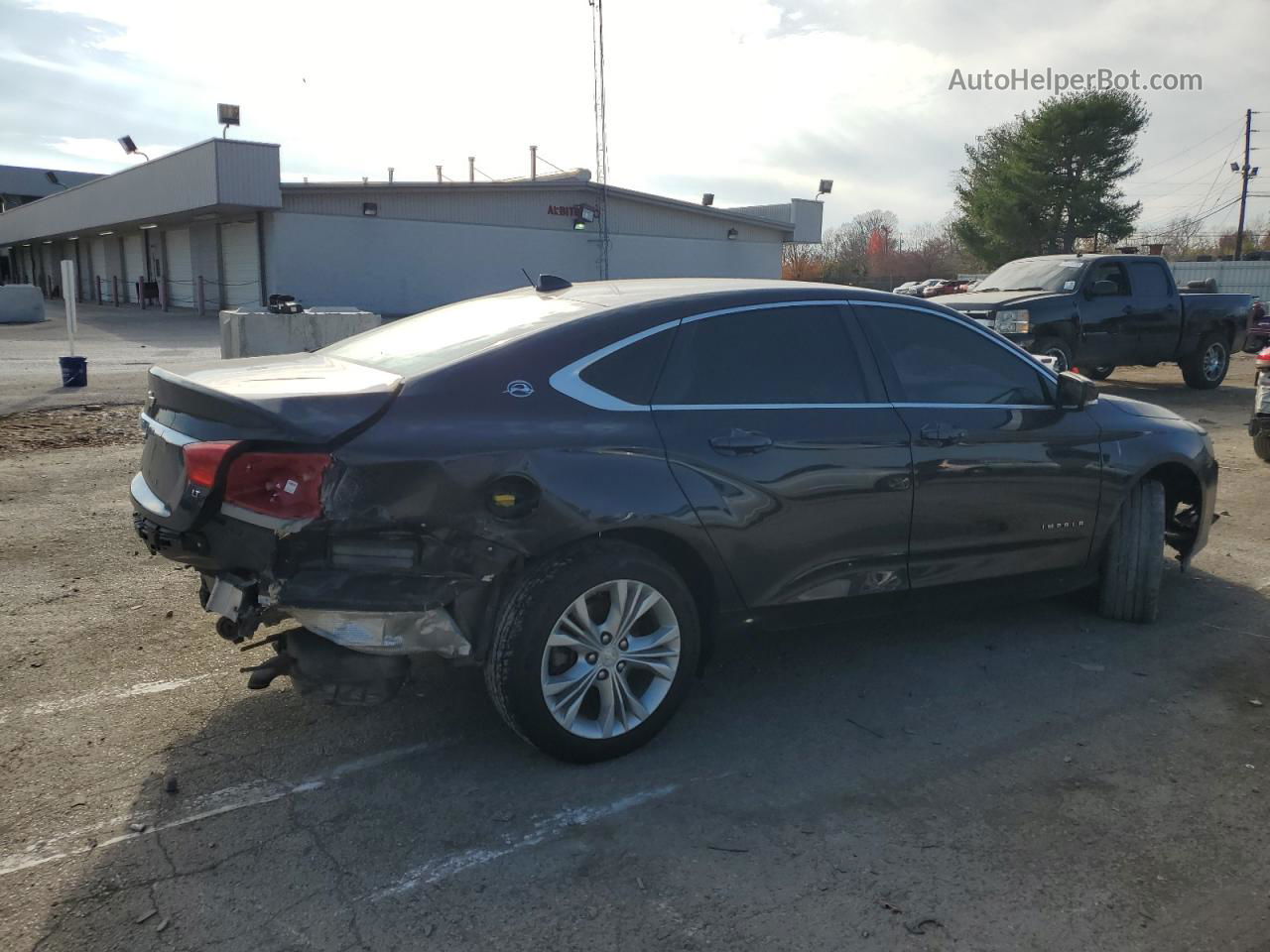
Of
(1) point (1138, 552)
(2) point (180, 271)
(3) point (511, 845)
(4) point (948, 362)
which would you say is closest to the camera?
(3) point (511, 845)

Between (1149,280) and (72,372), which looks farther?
(1149,280)

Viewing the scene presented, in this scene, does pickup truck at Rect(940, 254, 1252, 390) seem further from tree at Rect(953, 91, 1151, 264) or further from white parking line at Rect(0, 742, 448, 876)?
tree at Rect(953, 91, 1151, 264)

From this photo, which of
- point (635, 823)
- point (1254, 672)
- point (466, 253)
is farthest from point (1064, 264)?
Result: point (466, 253)

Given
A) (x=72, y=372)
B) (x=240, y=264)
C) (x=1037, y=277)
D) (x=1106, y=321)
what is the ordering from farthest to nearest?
(x=240, y=264) < (x=1037, y=277) < (x=1106, y=321) < (x=72, y=372)

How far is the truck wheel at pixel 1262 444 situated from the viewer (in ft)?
31.4

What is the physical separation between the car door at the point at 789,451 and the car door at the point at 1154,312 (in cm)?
1198

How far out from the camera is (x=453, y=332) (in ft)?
13.5

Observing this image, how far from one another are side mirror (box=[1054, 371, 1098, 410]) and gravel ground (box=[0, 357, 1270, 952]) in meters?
1.17

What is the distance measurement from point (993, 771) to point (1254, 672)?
1.82 m

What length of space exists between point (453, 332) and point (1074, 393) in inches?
117

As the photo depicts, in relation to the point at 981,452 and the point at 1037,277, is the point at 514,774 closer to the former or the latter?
the point at 981,452

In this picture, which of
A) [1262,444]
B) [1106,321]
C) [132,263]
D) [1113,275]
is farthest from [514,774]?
[132,263]

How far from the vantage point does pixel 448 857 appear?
3.11m

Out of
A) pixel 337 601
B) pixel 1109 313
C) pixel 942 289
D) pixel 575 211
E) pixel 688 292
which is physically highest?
pixel 575 211
